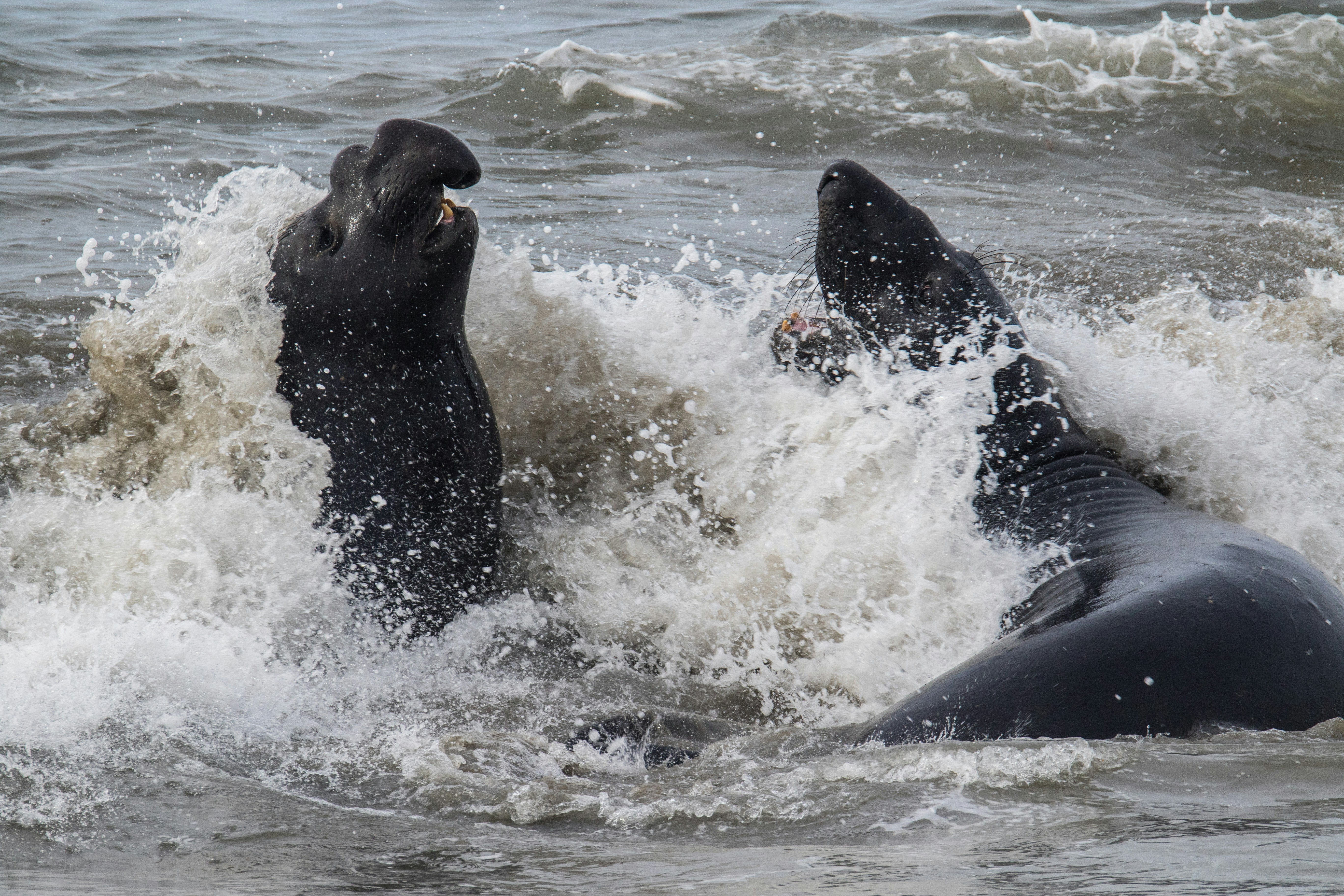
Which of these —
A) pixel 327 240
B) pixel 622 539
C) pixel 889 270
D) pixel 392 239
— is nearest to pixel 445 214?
pixel 392 239

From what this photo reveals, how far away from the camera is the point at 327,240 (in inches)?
145

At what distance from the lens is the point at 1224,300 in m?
6.78

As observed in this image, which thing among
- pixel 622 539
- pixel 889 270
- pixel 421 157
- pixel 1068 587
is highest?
pixel 421 157

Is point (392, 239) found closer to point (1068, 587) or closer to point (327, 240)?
point (327, 240)

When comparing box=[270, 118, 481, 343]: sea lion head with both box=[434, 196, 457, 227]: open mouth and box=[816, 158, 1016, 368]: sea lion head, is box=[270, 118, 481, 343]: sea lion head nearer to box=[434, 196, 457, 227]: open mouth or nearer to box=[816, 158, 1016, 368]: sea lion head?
box=[434, 196, 457, 227]: open mouth

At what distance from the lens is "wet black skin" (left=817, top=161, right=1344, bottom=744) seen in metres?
2.69

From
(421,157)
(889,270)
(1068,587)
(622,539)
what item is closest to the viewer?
(1068,587)

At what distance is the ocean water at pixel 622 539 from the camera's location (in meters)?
2.21

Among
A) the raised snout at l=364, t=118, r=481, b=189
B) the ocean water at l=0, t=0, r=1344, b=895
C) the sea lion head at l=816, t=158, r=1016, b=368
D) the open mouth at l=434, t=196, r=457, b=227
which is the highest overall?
the raised snout at l=364, t=118, r=481, b=189

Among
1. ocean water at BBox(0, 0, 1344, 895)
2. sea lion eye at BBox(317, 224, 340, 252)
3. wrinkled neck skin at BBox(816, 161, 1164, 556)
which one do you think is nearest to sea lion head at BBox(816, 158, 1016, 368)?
wrinkled neck skin at BBox(816, 161, 1164, 556)

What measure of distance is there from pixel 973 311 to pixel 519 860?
2.88 m

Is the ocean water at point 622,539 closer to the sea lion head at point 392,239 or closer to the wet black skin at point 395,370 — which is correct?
the wet black skin at point 395,370

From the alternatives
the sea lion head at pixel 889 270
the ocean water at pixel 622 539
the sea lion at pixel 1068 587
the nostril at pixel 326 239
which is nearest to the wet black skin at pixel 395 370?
the nostril at pixel 326 239

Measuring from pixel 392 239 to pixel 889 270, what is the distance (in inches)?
72.3
